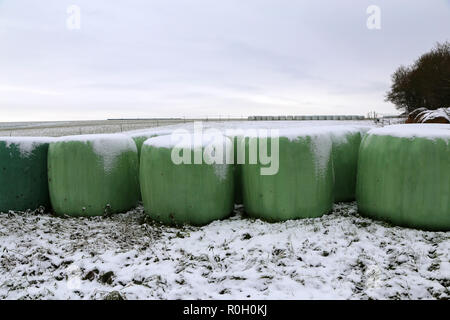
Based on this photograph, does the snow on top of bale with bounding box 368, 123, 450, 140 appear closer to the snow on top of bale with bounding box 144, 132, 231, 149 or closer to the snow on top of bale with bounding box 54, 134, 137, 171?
the snow on top of bale with bounding box 144, 132, 231, 149

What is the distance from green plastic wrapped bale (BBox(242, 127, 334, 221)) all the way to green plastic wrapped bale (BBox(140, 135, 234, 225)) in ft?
1.49

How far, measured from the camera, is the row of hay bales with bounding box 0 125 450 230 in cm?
410

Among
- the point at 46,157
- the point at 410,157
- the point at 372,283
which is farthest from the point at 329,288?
the point at 46,157

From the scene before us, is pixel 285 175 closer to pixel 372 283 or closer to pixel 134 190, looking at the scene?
pixel 372 283

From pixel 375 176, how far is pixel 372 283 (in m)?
1.70

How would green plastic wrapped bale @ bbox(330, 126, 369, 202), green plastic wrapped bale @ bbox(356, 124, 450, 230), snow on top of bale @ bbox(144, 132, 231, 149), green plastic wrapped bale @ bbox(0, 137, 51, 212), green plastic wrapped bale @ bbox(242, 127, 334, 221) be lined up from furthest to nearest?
1. green plastic wrapped bale @ bbox(330, 126, 369, 202)
2. green plastic wrapped bale @ bbox(0, 137, 51, 212)
3. snow on top of bale @ bbox(144, 132, 231, 149)
4. green plastic wrapped bale @ bbox(242, 127, 334, 221)
5. green plastic wrapped bale @ bbox(356, 124, 450, 230)

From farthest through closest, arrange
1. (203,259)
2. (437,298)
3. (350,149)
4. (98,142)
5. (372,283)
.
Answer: (350,149) → (98,142) → (203,259) → (372,283) → (437,298)

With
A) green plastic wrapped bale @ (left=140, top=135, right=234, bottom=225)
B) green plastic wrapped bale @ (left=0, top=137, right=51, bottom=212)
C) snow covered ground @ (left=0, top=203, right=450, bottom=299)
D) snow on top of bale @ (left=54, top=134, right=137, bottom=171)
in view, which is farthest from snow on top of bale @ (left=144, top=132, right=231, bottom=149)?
green plastic wrapped bale @ (left=0, top=137, right=51, bottom=212)

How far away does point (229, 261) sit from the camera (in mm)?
3564

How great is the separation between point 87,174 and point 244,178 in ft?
7.53

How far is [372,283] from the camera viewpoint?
3.08 m

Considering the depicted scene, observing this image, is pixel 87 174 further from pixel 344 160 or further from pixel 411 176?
pixel 411 176

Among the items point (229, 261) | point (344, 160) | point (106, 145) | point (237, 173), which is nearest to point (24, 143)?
point (106, 145)
